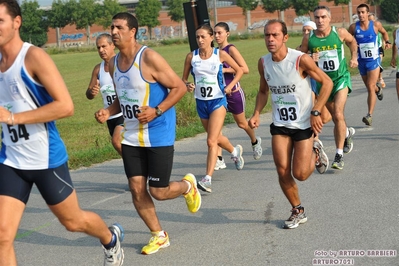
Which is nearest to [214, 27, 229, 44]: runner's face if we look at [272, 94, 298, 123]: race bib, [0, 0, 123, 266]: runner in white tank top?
[272, 94, 298, 123]: race bib

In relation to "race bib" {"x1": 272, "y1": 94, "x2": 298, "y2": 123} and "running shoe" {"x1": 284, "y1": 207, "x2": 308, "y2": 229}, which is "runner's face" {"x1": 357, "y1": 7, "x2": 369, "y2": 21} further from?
"running shoe" {"x1": 284, "y1": 207, "x2": 308, "y2": 229}

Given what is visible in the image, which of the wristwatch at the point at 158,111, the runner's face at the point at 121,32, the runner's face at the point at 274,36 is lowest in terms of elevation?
the wristwatch at the point at 158,111

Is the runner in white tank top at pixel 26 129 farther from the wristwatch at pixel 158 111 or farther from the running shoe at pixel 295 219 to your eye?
the running shoe at pixel 295 219

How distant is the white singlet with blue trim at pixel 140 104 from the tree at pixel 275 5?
10851 cm

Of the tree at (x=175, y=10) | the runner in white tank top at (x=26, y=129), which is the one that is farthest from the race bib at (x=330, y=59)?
the tree at (x=175, y=10)

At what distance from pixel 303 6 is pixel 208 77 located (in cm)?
10431

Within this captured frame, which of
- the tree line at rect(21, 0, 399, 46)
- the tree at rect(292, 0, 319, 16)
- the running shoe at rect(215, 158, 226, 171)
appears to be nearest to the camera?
the running shoe at rect(215, 158, 226, 171)

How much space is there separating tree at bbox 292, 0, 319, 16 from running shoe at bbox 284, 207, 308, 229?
4124 inches

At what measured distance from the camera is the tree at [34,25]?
370ft

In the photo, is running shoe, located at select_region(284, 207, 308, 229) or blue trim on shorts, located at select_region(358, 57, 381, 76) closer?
running shoe, located at select_region(284, 207, 308, 229)

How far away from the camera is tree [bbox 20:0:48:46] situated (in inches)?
4441

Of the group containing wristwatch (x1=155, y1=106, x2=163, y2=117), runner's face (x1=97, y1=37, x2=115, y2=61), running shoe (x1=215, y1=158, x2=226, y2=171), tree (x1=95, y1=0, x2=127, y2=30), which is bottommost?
tree (x1=95, y1=0, x2=127, y2=30)

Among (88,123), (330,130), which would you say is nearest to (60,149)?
(330,130)

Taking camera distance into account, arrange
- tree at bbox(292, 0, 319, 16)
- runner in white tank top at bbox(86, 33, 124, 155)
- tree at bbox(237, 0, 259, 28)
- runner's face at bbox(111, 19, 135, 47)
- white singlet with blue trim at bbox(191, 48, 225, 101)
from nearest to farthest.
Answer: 1. runner's face at bbox(111, 19, 135, 47)
2. runner in white tank top at bbox(86, 33, 124, 155)
3. white singlet with blue trim at bbox(191, 48, 225, 101)
4. tree at bbox(292, 0, 319, 16)
5. tree at bbox(237, 0, 259, 28)
